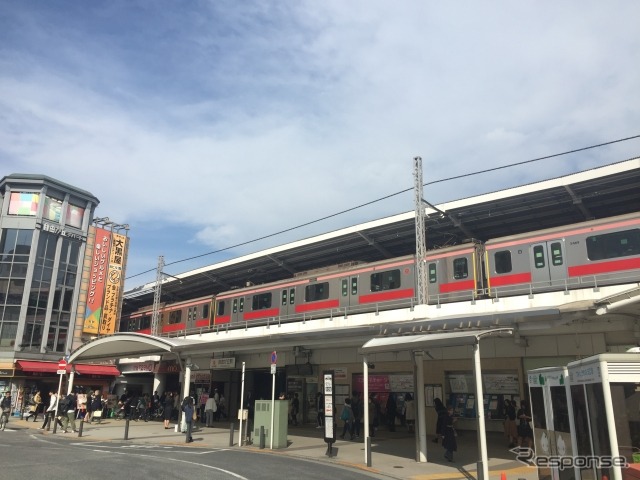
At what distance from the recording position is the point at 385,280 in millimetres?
24703

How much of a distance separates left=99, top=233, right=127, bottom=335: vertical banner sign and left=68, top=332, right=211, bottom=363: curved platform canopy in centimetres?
900

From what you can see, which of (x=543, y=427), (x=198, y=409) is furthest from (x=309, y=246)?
(x=543, y=427)

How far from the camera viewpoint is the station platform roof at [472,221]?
2395cm

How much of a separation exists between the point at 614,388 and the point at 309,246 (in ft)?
98.4

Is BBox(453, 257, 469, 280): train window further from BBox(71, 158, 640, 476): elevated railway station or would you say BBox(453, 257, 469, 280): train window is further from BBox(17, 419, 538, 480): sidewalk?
BBox(17, 419, 538, 480): sidewalk

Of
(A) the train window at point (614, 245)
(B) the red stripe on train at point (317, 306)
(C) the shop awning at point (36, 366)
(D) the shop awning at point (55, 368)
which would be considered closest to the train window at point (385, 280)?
(B) the red stripe on train at point (317, 306)

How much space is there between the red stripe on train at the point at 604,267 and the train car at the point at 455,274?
3768 millimetres

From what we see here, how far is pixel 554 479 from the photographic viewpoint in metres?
8.04

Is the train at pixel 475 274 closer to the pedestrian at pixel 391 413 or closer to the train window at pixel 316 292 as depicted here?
the train window at pixel 316 292

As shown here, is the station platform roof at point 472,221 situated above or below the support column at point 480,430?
above

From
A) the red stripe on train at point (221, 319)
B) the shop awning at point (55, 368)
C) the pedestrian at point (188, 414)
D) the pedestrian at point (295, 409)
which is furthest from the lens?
the red stripe on train at point (221, 319)

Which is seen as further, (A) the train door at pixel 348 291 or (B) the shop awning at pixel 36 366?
(B) the shop awning at pixel 36 366

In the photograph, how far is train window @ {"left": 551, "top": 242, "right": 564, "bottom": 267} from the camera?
19095 millimetres

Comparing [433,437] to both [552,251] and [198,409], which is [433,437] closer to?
[552,251]
